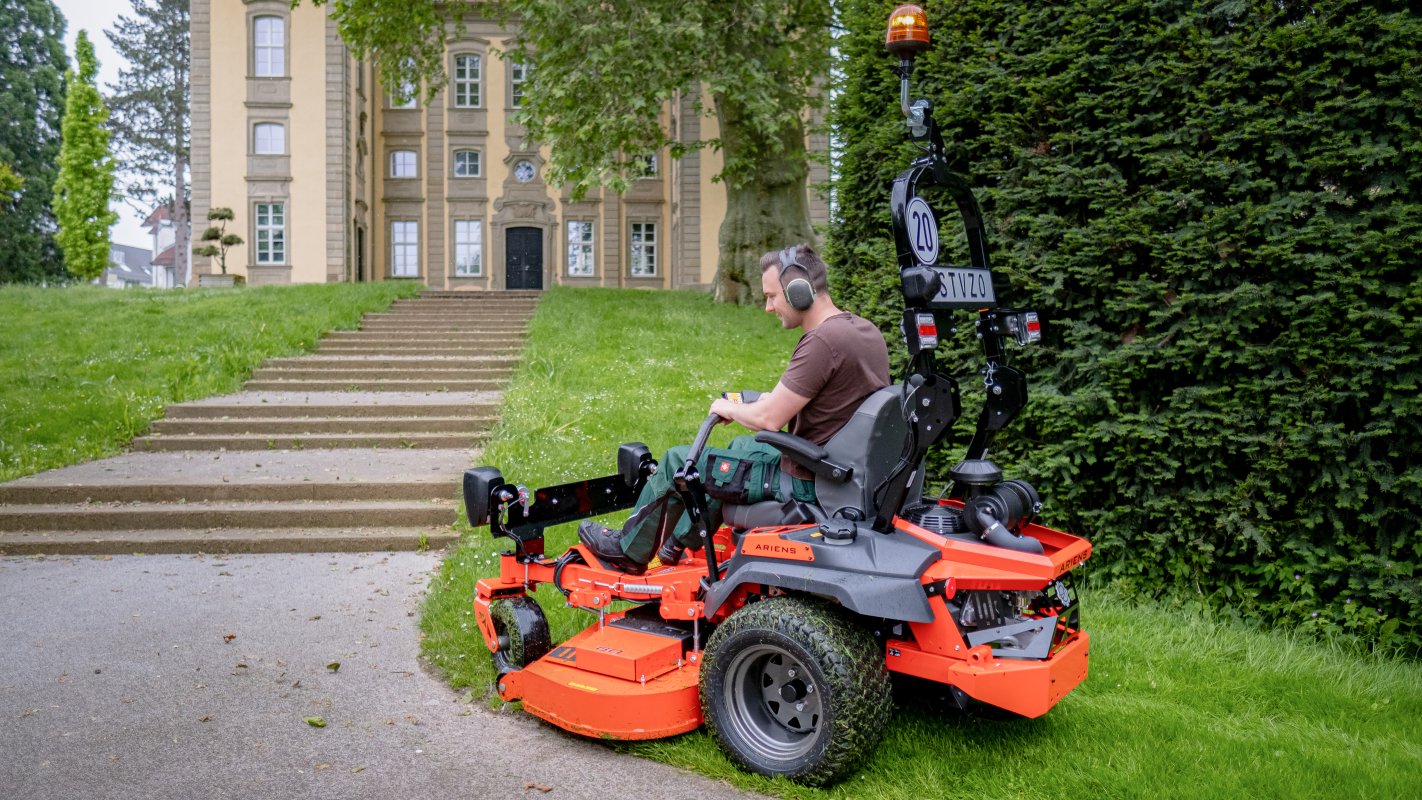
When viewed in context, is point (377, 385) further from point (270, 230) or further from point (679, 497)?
point (270, 230)

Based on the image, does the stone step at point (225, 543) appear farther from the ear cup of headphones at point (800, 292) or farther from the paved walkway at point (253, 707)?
the ear cup of headphones at point (800, 292)

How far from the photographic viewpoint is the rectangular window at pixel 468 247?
119 feet

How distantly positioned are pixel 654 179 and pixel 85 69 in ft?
68.1


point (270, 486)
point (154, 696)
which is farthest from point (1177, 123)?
point (270, 486)

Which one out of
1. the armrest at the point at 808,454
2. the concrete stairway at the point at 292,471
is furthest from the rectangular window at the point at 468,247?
the armrest at the point at 808,454

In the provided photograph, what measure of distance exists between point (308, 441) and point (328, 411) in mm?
1067

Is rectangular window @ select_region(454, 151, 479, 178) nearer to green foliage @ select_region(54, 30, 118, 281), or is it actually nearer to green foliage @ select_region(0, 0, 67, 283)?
green foliage @ select_region(54, 30, 118, 281)

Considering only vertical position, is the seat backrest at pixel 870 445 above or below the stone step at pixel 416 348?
below

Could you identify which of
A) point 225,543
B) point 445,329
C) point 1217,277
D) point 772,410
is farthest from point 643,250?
point 772,410

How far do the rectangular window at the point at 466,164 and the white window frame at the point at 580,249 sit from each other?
3492 millimetres

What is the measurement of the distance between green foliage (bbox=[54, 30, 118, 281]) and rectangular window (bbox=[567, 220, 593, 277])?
55.3 ft

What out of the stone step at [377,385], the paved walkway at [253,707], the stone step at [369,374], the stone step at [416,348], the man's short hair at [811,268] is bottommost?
the paved walkway at [253,707]

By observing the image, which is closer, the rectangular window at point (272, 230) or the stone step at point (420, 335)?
the stone step at point (420, 335)

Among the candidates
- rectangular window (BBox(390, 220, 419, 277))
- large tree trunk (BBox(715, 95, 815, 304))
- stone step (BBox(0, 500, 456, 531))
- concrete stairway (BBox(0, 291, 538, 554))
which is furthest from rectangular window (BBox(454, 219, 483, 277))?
stone step (BBox(0, 500, 456, 531))
